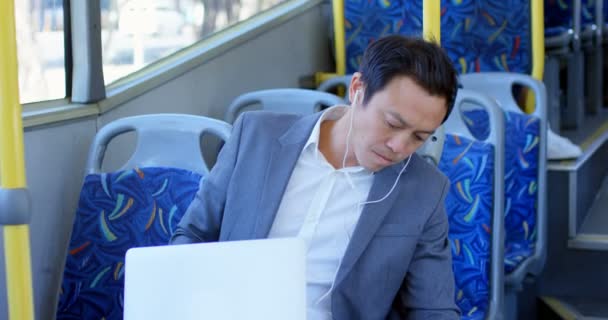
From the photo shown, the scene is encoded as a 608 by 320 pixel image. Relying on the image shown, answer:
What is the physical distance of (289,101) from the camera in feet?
8.97

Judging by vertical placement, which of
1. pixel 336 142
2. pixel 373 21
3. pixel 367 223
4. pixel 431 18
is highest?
pixel 431 18

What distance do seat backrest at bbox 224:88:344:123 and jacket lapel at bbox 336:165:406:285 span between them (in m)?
1.03

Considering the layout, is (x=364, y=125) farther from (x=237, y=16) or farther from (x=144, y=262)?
(x=237, y=16)

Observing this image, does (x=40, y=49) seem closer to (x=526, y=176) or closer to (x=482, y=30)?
(x=526, y=176)

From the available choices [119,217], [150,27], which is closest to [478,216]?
[119,217]

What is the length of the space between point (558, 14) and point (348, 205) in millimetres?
3170

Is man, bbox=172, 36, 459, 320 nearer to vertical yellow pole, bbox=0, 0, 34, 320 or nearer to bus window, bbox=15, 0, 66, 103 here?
vertical yellow pole, bbox=0, 0, 34, 320

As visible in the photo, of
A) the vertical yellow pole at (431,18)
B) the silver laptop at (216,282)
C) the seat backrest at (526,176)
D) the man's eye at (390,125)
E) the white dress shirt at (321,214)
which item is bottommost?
the seat backrest at (526,176)

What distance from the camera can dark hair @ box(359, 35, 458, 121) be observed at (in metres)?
1.46

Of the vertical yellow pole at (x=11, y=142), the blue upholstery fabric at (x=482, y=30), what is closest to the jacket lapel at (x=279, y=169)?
the vertical yellow pole at (x=11, y=142)

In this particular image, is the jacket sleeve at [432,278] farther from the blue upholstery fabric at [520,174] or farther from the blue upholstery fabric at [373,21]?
the blue upholstery fabric at [373,21]

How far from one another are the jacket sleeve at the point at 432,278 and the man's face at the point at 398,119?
0.58 ft

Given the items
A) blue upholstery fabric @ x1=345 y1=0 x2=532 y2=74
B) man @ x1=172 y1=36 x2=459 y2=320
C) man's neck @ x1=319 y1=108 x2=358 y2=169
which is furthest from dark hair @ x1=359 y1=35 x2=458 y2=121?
blue upholstery fabric @ x1=345 y1=0 x2=532 y2=74

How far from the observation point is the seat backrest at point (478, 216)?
92.4 inches
